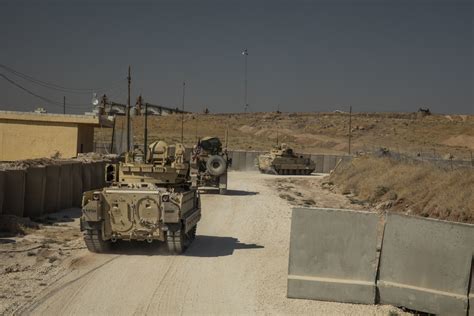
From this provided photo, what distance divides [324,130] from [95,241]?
9046cm

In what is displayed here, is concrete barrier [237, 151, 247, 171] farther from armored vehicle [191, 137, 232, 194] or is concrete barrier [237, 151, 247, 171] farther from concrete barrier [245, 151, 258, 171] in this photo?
armored vehicle [191, 137, 232, 194]

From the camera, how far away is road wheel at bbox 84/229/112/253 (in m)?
13.0

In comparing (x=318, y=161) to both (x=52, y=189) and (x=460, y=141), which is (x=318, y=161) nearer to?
(x=460, y=141)

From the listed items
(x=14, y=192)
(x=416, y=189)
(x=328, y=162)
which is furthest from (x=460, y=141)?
(x=14, y=192)

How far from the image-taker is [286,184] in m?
38.6

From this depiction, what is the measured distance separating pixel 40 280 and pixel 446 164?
20.5 m

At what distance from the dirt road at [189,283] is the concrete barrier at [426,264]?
40 cm

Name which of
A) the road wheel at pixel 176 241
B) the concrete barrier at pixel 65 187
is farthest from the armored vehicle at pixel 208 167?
the road wheel at pixel 176 241

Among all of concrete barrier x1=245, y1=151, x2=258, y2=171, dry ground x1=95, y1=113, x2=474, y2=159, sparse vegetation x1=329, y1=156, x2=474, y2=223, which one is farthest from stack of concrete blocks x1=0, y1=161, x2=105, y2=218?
dry ground x1=95, y1=113, x2=474, y2=159

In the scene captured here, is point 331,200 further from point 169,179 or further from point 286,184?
point 169,179

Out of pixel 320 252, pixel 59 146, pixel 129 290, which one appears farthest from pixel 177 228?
pixel 59 146

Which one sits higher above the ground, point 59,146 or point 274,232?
point 59,146

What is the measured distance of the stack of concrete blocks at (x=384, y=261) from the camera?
30.0 feet

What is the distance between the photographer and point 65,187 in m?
20.5
